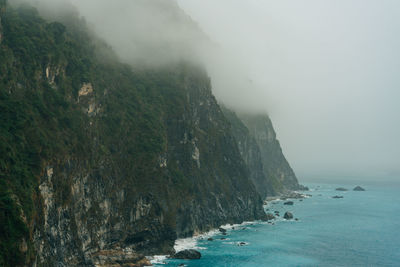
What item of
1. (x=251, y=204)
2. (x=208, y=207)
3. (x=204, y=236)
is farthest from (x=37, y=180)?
(x=251, y=204)

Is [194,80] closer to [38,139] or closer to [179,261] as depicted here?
[179,261]

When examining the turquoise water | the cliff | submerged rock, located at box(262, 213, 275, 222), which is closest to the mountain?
the cliff

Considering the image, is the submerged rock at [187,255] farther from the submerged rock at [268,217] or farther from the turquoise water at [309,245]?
the submerged rock at [268,217]

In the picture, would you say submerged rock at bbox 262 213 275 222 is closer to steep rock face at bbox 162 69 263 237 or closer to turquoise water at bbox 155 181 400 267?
steep rock face at bbox 162 69 263 237

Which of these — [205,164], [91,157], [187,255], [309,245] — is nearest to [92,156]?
[91,157]

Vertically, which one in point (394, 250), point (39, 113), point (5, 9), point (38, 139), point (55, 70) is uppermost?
point (5, 9)

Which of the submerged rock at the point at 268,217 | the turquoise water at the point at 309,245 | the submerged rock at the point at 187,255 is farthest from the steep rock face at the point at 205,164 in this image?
the submerged rock at the point at 187,255
